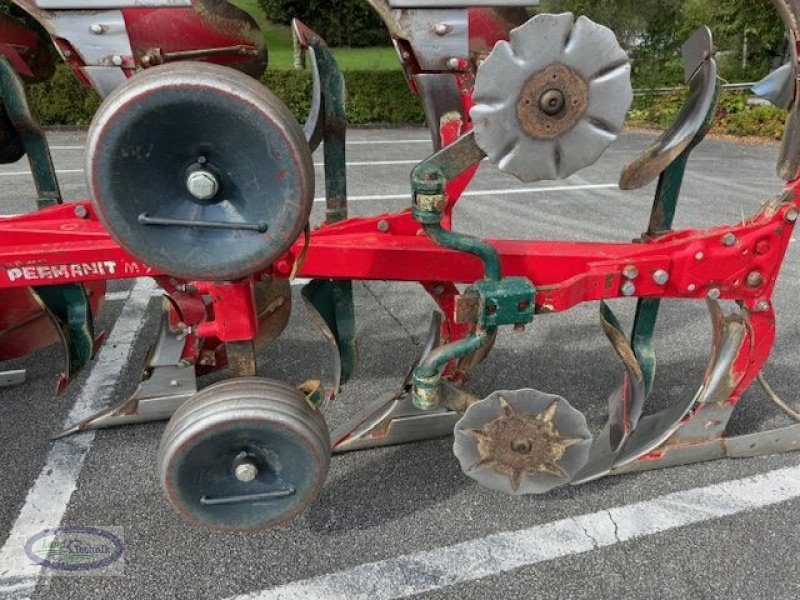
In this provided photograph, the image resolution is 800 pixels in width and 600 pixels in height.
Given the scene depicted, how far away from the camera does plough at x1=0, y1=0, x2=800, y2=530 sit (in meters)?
1.48

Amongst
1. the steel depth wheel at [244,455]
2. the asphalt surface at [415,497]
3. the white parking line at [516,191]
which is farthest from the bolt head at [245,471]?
the white parking line at [516,191]

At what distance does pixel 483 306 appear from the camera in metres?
1.82

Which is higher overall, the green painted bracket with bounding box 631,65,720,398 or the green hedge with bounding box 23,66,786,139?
the green painted bracket with bounding box 631,65,720,398

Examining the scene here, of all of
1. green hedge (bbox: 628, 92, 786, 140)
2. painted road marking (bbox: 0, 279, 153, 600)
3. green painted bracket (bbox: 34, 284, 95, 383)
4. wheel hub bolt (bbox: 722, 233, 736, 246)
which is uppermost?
wheel hub bolt (bbox: 722, 233, 736, 246)

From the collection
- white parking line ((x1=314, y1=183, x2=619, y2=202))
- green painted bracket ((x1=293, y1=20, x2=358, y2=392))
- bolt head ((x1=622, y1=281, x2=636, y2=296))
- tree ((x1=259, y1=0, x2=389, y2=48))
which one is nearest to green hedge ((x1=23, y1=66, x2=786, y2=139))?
white parking line ((x1=314, y1=183, x2=619, y2=202))

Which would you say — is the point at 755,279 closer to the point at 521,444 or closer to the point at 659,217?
the point at 659,217

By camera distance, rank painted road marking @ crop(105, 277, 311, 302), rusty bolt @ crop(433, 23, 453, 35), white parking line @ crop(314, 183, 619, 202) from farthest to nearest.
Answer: white parking line @ crop(314, 183, 619, 202)
painted road marking @ crop(105, 277, 311, 302)
rusty bolt @ crop(433, 23, 453, 35)

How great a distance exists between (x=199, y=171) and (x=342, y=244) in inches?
25.6

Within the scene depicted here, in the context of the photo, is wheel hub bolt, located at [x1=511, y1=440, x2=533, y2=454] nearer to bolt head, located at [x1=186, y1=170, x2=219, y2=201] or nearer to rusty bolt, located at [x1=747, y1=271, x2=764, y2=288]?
rusty bolt, located at [x1=747, y1=271, x2=764, y2=288]

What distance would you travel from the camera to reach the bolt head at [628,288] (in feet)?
6.76

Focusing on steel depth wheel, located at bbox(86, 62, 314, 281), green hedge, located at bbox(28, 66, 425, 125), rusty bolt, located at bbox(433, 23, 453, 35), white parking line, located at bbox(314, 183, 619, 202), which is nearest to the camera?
steel depth wheel, located at bbox(86, 62, 314, 281)

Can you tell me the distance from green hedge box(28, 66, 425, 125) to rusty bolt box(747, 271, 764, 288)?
900 cm

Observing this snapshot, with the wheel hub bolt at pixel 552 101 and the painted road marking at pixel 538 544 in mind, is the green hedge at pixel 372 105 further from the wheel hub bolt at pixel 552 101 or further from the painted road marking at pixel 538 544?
the wheel hub bolt at pixel 552 101

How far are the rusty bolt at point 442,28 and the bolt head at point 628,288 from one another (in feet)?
3.16
